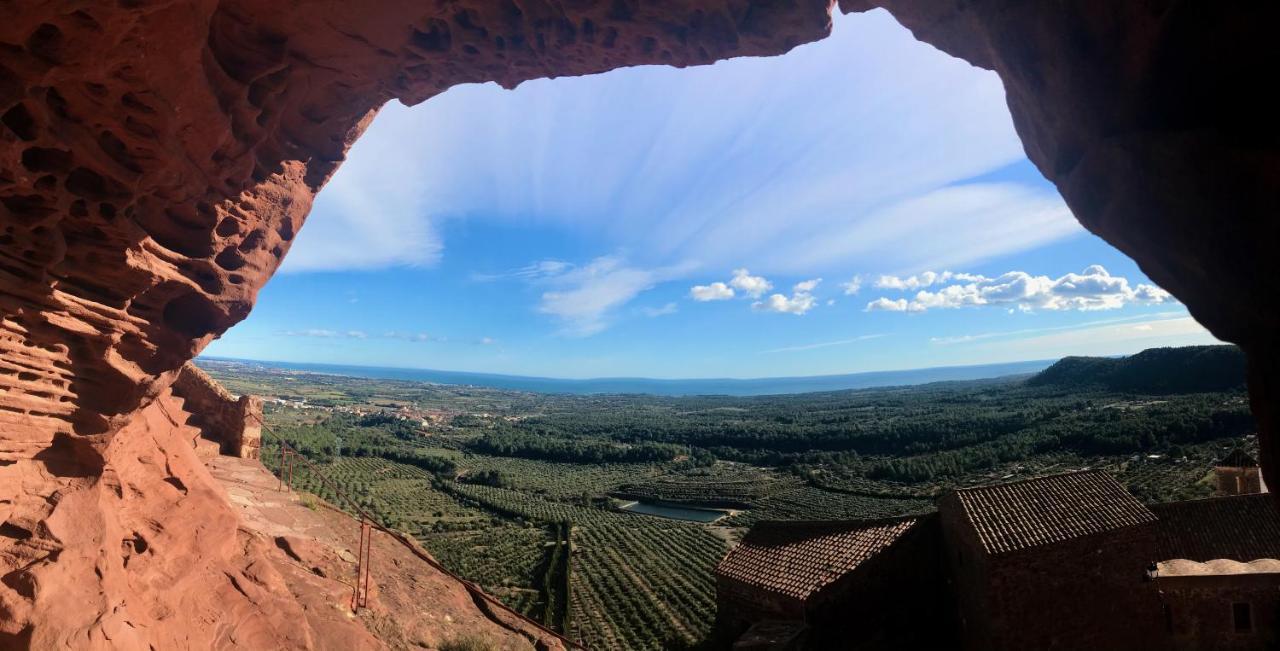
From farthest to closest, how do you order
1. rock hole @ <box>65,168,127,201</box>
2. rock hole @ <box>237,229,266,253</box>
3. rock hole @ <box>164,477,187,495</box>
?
rock hole @ <box>164,477,187,495</box>
rock hole @ <box>237,229,266,253</box>
rock hole @ <box>65,168,127,201</box>

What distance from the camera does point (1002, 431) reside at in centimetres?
9112

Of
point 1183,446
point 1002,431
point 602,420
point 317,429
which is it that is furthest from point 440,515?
point 602,420

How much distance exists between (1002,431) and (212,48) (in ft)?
344

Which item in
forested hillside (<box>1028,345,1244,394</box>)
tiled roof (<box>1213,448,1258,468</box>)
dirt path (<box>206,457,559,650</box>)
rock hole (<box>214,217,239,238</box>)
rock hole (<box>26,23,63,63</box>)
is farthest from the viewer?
forested hillside (<box>1028,345,1244,394</box>)

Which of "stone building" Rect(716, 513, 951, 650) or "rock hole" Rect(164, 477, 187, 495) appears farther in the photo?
"stone building" Rect(716, 513, 951, 650)

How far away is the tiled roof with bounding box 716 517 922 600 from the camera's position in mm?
15375

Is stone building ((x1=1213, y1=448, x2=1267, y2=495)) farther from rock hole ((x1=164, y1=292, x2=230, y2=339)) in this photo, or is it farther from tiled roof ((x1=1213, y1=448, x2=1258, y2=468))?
rock hole ((x1=164, y1=292, x2=230, y2=339))

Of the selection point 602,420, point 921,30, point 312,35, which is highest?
point 921,30

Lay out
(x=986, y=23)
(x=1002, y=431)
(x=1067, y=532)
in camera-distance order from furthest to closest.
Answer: (x=1002, y=431)
(x=1067, y=532)
(x=986, y=23)

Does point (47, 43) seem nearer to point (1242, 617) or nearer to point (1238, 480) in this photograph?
point (1242, 617)

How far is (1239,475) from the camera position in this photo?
24.8 meters

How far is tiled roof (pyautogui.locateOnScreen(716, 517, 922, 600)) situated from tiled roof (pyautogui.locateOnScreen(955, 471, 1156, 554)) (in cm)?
194

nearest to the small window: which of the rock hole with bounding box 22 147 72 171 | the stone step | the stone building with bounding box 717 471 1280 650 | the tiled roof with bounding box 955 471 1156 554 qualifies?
the stone building with bounding box 717 471 1280 650

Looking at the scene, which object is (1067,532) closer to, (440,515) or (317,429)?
(440,515)
